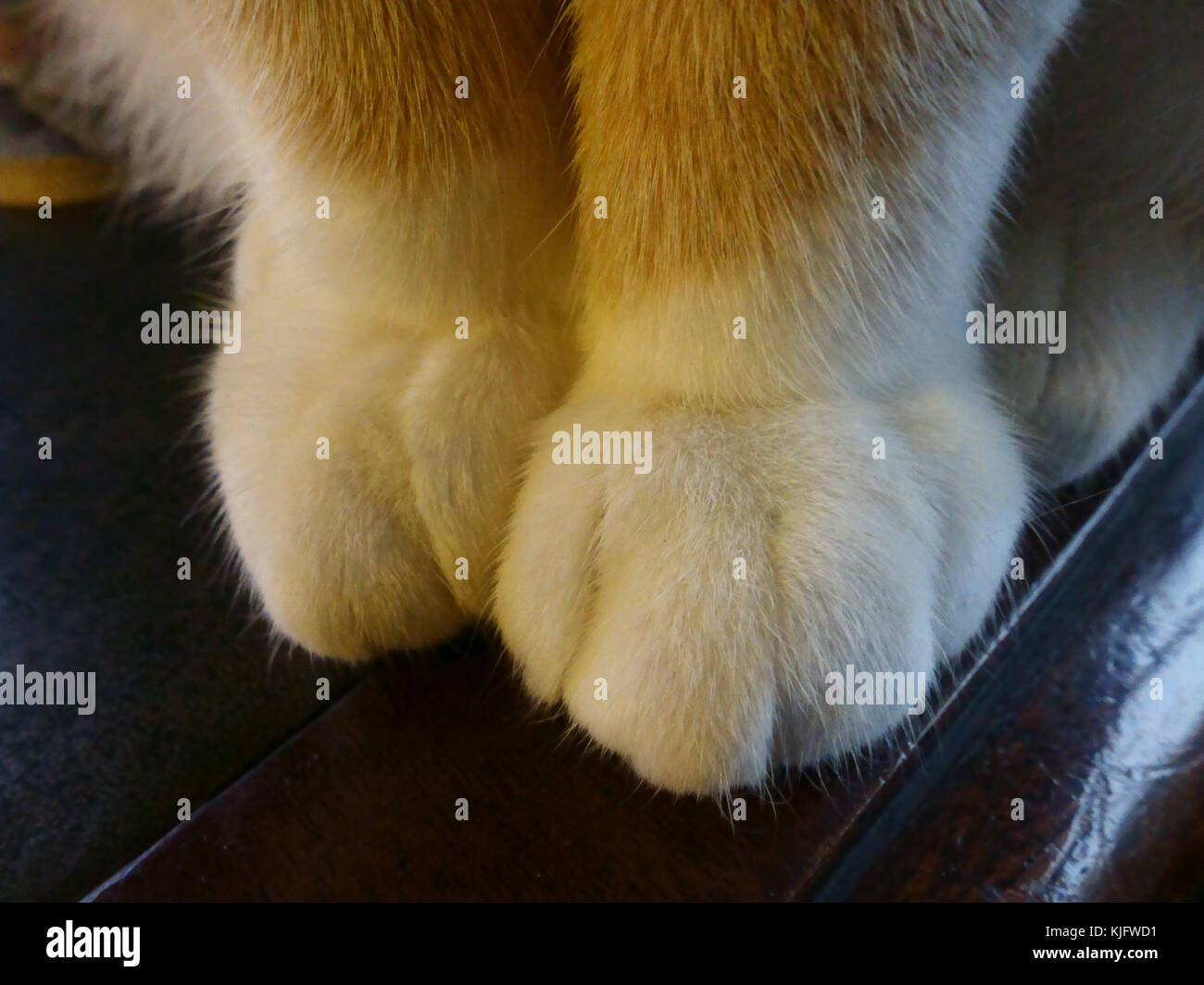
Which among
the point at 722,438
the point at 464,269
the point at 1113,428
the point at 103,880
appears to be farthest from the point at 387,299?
the point at 1113,428

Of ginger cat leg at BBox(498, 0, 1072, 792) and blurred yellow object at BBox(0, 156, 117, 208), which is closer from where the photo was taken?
ginger cat leg at BBox(498, 0, 1072, 792)

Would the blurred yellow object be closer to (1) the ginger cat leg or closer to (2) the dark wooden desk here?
(2) the dark wooden desk

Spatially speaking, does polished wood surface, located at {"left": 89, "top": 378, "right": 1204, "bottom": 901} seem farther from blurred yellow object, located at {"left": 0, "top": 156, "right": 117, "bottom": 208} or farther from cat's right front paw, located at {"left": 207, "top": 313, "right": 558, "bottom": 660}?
blurred yellow object, located at {"left": 0, "top": 156, "right": 117, "bottom": 208}

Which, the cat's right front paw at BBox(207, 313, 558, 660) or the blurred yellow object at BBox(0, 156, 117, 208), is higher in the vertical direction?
the blurred yellow object at BBox(0, 156, 117, 208)

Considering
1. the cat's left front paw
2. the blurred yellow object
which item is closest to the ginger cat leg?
the cat's left front paw

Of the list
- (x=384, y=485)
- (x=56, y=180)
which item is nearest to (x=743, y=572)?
(x=384, y=485)

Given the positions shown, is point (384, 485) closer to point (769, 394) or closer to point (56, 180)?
point (769, 394)

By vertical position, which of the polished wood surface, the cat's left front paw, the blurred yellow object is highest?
the blurred yellow object
